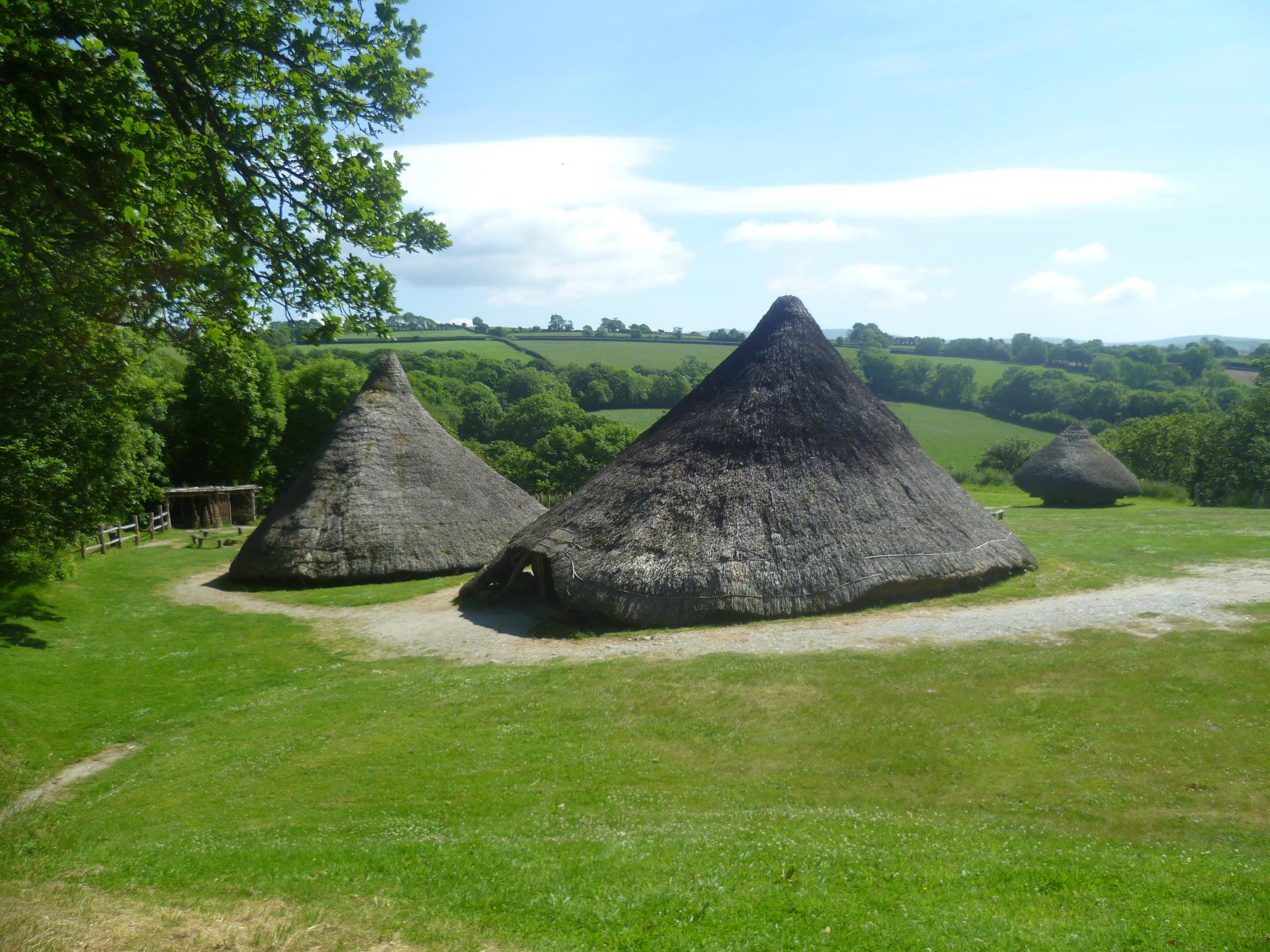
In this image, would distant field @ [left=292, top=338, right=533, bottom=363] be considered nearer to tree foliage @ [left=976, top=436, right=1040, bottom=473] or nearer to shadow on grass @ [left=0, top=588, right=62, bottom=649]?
tree foliage @ [left=976, top=436, right=1040, bottom=473]

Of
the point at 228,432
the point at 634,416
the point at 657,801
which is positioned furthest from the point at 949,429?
the point at 657,801

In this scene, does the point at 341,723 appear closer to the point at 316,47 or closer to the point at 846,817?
the point at 846,817

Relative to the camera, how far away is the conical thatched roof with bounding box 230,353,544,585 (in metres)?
24.0

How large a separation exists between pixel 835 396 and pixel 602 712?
12.3 meters

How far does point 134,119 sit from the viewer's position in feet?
26.9

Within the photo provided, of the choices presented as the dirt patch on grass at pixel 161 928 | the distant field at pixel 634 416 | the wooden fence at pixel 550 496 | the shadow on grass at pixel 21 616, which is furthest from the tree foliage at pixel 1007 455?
the dirt patch on grass at pixel 161 928

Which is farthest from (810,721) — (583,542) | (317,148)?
(317,148)

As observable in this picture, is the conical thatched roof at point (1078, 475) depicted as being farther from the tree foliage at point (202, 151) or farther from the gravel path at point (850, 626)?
the tree foliage at point (202, 151)

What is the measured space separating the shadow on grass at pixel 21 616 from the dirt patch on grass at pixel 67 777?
258 inches

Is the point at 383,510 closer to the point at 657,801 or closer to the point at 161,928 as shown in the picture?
the point at 657,801

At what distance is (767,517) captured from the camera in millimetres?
17812

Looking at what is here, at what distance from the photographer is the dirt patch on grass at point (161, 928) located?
18.1 ft

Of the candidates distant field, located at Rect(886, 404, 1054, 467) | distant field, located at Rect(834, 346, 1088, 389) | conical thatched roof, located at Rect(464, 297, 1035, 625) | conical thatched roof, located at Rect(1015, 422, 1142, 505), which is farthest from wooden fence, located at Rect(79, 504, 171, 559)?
distant field, located at Rect(834, 346, 1088, 389)

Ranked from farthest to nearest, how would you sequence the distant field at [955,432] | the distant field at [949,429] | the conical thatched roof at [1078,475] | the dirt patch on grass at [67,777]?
1. the distant field at [949,429]
2. the distant field at [955,432]
3. the conical thatched roof at [1078,475]
4. the dirt patch on grass at [67,777]
